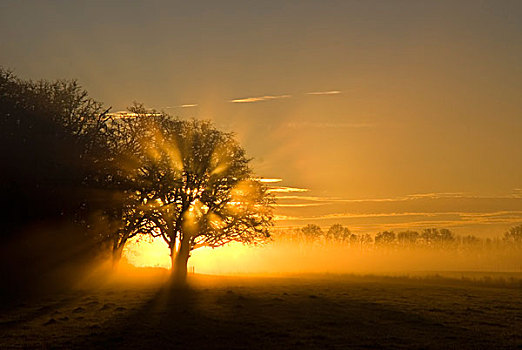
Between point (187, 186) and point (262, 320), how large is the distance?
1271 inches

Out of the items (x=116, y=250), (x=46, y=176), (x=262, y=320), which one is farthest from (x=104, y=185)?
(x=262, y=320)

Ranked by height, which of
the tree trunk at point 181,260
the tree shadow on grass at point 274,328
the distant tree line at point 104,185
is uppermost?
the distant tree line at point 104,185

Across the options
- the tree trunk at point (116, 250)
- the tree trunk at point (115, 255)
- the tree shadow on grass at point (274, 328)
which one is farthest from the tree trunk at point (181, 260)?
the tree shadow on grass at point (274, 328)

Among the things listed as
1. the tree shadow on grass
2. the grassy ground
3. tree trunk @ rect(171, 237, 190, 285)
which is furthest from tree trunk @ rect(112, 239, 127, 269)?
the tree shadow on grass

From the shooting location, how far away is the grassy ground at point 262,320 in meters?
24.5

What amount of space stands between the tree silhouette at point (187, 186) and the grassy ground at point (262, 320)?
15136 mm

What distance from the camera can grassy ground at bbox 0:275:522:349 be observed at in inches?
964

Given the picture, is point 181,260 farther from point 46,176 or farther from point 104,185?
point 46,176

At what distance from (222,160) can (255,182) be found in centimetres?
494

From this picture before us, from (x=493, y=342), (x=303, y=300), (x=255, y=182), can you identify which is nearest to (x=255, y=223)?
(x=255, y=182)

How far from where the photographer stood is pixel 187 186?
61.7 meters

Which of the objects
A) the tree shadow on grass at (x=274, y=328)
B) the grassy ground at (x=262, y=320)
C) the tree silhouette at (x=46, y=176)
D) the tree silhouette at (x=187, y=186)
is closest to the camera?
the tree shadow on grass at (x=274, y=328)

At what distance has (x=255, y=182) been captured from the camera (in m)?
65.6

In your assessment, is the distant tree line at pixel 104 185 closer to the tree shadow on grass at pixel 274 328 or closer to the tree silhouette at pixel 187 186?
the tree silhouette at pixel 187 186
